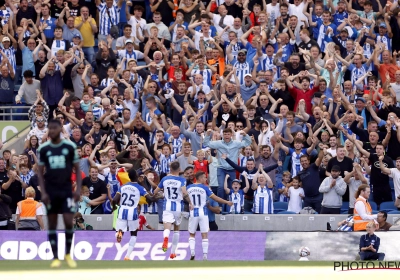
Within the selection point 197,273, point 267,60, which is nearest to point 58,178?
point 197,273

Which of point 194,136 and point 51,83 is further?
point 51,83

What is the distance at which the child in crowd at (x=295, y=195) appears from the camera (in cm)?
2592

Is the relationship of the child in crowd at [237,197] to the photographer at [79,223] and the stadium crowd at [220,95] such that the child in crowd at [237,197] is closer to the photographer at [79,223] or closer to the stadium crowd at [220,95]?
the stadium crowd at [220,95]

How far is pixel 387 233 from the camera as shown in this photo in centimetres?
2331

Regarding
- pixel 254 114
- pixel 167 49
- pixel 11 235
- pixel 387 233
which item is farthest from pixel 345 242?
pixel 167 49

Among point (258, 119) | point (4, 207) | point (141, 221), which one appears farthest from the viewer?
point (258, 119)

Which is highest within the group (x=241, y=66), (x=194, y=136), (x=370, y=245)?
(x=241, y=66)

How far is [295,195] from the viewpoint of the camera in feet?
85.0

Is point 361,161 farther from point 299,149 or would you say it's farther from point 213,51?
point 213,51

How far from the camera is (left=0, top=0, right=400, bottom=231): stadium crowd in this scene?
26.2 meters

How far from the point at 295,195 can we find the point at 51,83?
7803 mm

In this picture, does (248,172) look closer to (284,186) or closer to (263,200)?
(263,200)

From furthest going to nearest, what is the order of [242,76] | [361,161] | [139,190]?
[242,76] → [361,161] → [139,190]

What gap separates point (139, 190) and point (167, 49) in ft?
27.2
